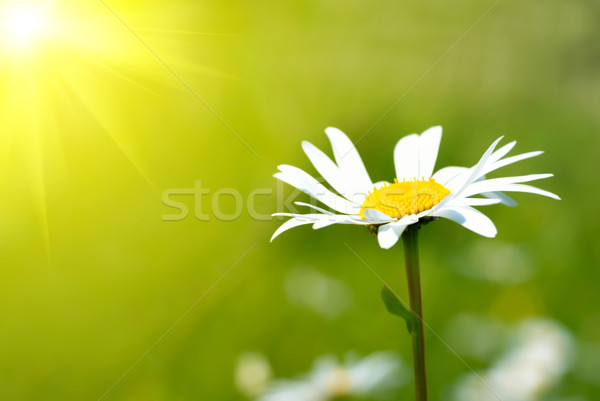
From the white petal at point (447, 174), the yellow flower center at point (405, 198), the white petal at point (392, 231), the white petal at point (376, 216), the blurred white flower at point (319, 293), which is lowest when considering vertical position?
the blurred white flower at point (319, 293)

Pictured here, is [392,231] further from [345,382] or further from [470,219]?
[345,382]

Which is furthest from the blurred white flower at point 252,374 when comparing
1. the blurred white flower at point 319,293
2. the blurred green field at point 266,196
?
the blurred white flower at point 319,293

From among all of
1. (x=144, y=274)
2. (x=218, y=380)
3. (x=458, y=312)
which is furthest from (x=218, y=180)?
(x=458, y=312)

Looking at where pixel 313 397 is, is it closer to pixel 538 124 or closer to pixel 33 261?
pixel 33 261

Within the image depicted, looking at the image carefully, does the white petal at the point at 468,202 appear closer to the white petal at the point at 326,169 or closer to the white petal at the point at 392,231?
the white petal at the point at 392,231

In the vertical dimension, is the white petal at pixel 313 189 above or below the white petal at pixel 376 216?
above

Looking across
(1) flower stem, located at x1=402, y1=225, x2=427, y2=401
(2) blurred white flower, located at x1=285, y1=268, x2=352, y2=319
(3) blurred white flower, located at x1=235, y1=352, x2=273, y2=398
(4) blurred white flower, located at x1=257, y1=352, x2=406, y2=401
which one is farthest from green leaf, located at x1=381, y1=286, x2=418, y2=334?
(2) blurred white flower, located at x1=285, y1=268, x2=352, y2=319

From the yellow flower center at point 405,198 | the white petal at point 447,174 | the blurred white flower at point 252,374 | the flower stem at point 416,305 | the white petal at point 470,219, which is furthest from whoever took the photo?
the blurred white flower at point 252,374
